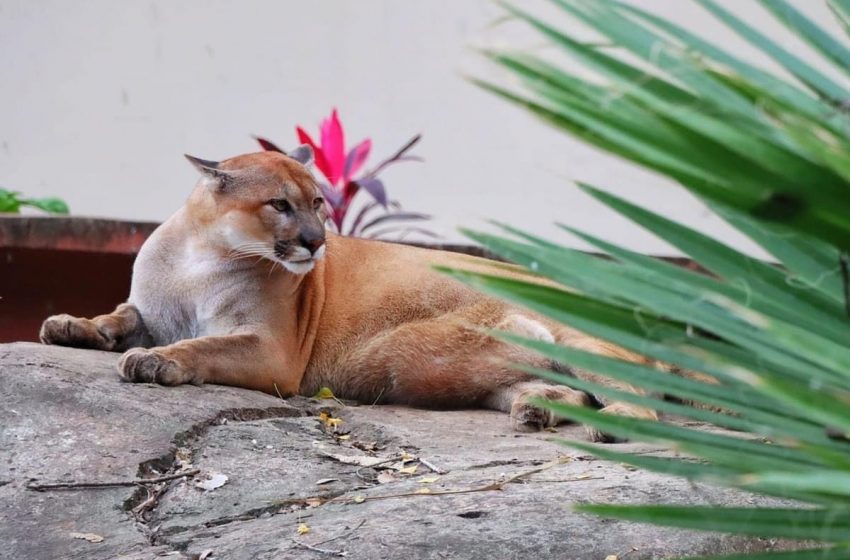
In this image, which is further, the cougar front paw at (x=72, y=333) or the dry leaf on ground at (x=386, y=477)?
the cougar front paw at (x=72, y=333)

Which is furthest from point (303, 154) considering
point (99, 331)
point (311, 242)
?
point (99, 331)

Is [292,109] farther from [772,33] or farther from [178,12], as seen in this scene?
[772,33]

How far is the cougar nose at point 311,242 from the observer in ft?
12.3

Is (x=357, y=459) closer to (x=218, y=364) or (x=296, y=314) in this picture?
(x=218, y=364)

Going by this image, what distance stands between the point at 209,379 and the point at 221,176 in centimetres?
78

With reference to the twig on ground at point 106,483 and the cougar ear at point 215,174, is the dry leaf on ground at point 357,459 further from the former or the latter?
the cougar ear at point 215,174

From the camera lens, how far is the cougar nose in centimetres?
376

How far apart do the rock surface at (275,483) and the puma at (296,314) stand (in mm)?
350

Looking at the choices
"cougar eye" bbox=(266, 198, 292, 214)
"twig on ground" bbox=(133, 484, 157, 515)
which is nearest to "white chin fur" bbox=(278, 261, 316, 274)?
"cougar eye" bbox=(266, 198, 292, 214)

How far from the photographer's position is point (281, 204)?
12.6 ft

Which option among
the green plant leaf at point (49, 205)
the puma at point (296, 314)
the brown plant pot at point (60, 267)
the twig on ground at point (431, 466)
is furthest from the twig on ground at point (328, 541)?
the green plant leaf at point (49, 205)

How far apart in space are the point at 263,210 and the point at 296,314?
1.35ft

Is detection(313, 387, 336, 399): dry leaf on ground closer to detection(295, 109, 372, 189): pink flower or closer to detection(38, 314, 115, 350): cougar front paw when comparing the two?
detection(38, 314, 115, 350): cougar front paw

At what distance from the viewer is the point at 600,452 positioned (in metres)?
1.02
